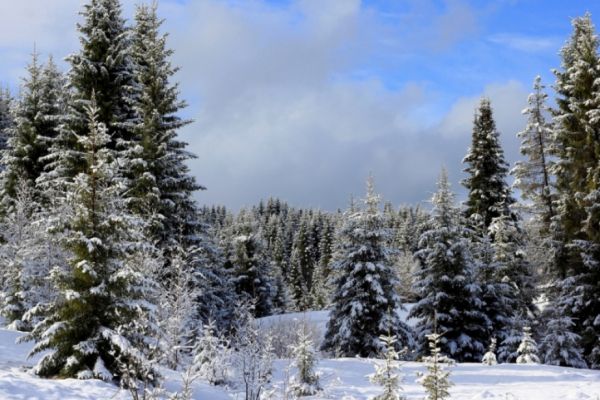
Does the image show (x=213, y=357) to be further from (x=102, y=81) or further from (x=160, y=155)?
(x=102, y=81)

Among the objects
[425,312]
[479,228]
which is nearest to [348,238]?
[425,312]

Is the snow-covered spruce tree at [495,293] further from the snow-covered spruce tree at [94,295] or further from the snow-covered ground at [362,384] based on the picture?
the snow-covered spruce tree at [94,295]

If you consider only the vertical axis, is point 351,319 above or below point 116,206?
below

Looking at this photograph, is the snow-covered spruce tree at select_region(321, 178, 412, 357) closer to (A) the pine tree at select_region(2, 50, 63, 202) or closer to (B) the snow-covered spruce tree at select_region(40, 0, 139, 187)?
(B) the snow-covered spruce tree at select_region(40, 0, 139, 187)

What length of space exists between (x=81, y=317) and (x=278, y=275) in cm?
5371

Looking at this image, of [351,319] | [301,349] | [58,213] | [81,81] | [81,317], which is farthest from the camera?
[351,319]

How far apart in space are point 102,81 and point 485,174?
2067cm

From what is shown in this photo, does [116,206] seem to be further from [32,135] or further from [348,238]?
[32,135]

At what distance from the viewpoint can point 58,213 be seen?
12555 mm

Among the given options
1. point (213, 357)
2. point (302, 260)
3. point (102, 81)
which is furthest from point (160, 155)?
point (302, 260)

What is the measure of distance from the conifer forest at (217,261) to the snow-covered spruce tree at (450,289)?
9 centimetres

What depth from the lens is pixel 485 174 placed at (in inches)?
1196

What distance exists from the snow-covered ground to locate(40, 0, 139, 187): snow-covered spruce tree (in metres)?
8.07

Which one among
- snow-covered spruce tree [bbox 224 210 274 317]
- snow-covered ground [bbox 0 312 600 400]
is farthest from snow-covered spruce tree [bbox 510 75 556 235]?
snow-covered spruce tree [bbox 224 210 274 317]
